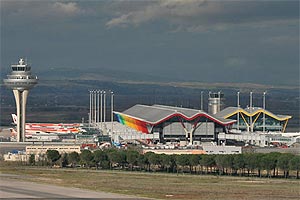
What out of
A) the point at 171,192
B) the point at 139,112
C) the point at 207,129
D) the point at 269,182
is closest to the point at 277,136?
the point at 207,129

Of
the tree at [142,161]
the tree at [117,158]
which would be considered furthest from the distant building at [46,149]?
the tree at [142,161]

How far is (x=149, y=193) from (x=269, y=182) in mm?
19484

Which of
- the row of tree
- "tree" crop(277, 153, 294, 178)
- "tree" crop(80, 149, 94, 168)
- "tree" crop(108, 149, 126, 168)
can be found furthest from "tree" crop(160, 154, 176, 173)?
"tree" crop(277, 153, 294, 178)

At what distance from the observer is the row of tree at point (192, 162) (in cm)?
10344

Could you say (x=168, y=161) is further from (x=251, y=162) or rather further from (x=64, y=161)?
(x=64, y=161)

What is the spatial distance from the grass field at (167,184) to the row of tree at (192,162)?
17.3ft

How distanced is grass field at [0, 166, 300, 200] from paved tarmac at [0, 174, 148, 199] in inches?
109

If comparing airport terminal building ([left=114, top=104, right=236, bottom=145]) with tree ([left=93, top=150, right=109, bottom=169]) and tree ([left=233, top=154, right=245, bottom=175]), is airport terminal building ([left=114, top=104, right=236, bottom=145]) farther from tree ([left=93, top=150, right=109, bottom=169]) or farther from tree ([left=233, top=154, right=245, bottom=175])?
tree ([left=233, top=154, right=245, bottom=175])

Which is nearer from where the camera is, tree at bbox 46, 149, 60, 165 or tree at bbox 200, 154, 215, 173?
tree at bbox 200, 154, 215, 173

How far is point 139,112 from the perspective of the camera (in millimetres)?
190000

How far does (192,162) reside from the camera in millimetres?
108062

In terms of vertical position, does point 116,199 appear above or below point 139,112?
below

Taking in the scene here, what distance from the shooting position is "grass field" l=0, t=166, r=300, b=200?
261ft

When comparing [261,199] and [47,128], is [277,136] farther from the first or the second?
[261,199]
